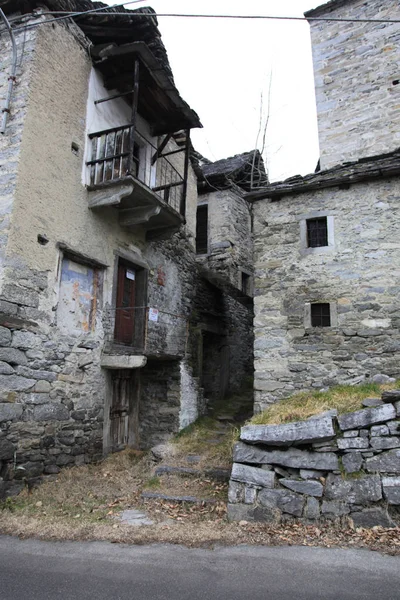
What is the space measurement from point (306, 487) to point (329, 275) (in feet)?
13.3

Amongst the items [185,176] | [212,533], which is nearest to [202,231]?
[185,176]

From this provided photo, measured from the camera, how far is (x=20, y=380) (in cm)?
594

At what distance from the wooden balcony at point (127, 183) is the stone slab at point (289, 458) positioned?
4.77m

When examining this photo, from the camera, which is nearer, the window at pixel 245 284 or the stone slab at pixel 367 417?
the stone slab at pixel 367 417

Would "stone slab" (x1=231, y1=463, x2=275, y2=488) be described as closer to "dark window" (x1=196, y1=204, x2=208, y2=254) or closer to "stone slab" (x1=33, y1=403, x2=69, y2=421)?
"stone slab" (x1=33, y1=403, x2=69, y2=421)

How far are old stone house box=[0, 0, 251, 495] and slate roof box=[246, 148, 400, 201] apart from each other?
216 centimetres

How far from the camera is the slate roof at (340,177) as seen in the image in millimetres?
7512

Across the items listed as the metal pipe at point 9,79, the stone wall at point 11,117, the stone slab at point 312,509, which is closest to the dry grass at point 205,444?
the stone slab at point 312,509

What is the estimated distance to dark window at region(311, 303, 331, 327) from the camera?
7.53 m

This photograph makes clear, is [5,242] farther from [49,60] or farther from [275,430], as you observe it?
[275,430]

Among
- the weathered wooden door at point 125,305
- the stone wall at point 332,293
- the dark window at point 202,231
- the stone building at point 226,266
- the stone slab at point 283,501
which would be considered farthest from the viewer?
the dark window at point 202,231

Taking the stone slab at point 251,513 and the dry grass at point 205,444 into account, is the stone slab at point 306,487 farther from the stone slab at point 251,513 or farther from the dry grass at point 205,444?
the dry grass at point 205,444

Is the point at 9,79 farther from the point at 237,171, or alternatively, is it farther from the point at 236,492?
the point at 237,171

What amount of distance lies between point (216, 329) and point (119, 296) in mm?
3974
